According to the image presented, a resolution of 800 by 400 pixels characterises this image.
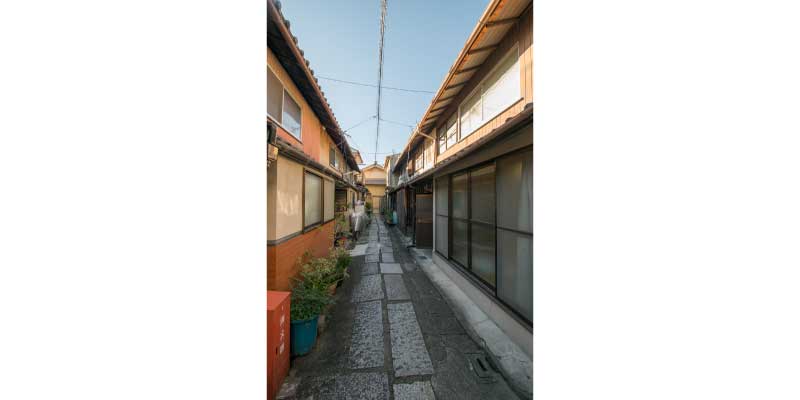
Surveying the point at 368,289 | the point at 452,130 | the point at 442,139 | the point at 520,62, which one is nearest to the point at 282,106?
the point at 368,289

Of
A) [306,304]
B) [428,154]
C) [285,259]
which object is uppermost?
[428,154]

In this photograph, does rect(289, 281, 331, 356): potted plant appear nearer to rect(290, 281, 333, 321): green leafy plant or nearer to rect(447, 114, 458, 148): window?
rect(290, 281, 333, 321): green leafy plant

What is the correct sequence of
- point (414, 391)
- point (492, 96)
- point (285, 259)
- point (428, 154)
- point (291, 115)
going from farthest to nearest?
point (428, 154), point (492, 96), point (291, 115), point (285, 259), point (414, 391)

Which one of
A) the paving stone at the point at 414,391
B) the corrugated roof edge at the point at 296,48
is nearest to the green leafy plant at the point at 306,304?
the paving stone at the point at 414,391

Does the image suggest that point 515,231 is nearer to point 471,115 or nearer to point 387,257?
point 471,115

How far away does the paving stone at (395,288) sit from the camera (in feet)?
15.1

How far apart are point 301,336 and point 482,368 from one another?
2446 millimetres

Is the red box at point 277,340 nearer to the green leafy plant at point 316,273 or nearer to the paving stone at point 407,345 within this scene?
the green leafy plant at point 316,273

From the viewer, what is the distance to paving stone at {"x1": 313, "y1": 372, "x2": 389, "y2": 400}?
2.36 metres

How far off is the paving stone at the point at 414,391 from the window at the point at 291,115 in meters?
4.59

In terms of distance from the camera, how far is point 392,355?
9.60 feet
